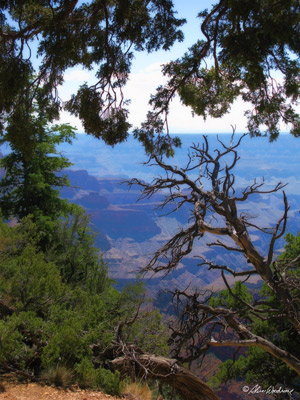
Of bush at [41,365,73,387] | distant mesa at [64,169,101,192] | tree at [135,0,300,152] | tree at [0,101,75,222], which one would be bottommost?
distant mesa at [64,169,101,192]

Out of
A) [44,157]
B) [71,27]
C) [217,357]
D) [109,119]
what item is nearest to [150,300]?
[109,119]

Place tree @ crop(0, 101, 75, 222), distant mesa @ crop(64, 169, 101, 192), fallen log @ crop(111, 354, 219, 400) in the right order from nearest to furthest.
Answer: fallen log @ crop(111, 354, 219, 400) → tree @ crop(0, 101, 75, 222) → distant mesa @ crop(64, 169, 101, 192)

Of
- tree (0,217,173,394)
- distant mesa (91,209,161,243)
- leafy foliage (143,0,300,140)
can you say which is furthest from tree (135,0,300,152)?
distant mesa (91,209,161,243)

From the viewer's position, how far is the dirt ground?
450cm

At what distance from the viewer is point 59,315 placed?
21.1ft

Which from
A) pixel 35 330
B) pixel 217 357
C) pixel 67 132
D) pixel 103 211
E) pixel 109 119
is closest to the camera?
pixel 35 330

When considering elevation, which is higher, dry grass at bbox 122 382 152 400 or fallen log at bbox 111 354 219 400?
dry grass at bbox 122 382 152 400

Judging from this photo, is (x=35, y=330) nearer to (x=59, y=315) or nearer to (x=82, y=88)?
(x=59, y=315)

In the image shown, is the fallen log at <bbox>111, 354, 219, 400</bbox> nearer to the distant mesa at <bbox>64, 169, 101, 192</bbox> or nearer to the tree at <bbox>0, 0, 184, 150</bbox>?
the tree at <bbox>0, 0, 184, 150</bbox>

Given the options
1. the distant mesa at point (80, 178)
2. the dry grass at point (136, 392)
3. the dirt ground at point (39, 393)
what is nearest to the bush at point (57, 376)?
the dirt ground at point (39, 393)

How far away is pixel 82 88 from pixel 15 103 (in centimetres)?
146

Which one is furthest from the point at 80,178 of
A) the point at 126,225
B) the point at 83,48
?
the point at 83,48

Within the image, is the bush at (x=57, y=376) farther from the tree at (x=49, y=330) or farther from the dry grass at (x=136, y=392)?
the dry grass at (x=136, y=392)

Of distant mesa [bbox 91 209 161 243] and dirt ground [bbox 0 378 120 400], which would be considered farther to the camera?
distant mesa [bbox 91 209 161 243]
